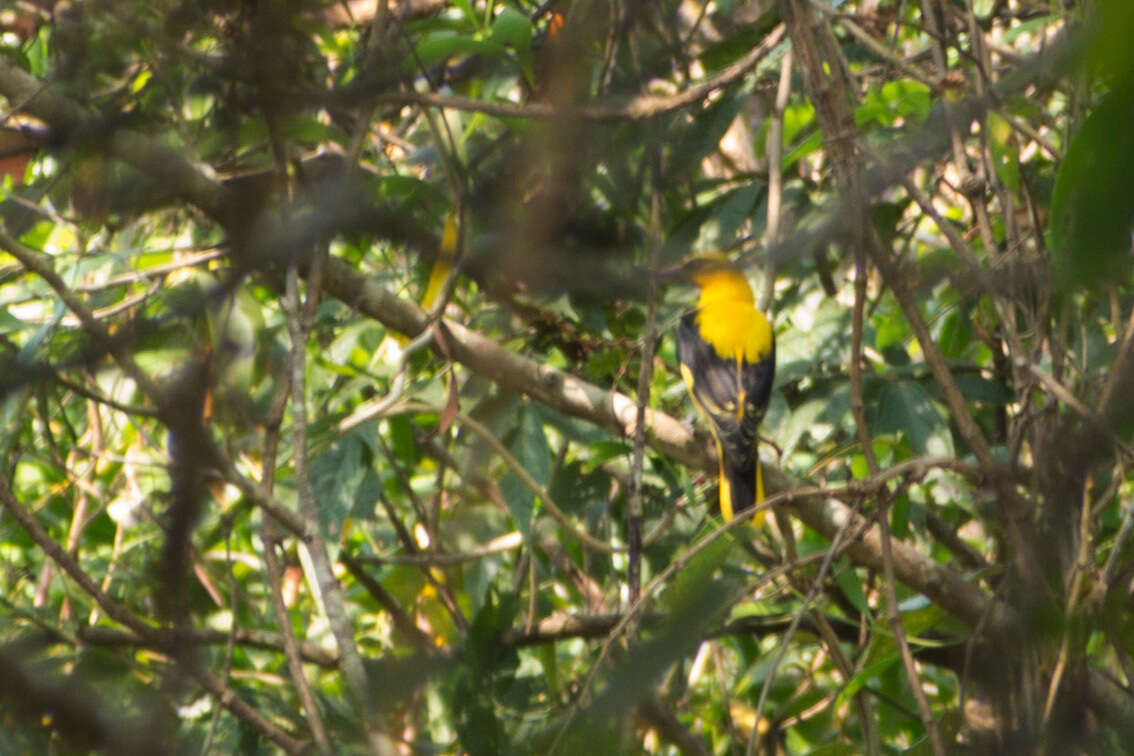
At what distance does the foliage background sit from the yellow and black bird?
0.39ft

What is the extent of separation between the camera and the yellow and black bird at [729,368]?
334 cm

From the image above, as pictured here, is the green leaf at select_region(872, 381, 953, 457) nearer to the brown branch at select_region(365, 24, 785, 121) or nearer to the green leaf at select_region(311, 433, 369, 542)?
the brown branch at select_region(365, 24, 785, 121)

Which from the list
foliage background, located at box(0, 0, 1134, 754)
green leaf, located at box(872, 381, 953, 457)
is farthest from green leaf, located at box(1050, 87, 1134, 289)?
green leaf, located at box(872, 381, 953, 457)

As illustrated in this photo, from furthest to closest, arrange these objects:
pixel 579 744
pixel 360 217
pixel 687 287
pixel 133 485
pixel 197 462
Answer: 1. pixel 687 287
2. pixel 133 485
3. pixel 360 217
4. pixel 197 462
5. pixel 579 744

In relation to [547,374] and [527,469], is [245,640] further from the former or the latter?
[547,374]

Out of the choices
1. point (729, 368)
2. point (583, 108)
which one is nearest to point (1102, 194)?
point (583, 108)

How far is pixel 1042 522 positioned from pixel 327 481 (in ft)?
8.07

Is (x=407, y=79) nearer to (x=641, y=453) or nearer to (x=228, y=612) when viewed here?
(x=641, y=453)

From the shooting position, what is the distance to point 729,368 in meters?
4.03

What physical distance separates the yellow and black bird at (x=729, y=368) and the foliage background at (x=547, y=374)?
12 centimetres

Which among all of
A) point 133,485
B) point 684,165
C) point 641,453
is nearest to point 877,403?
point 641,453

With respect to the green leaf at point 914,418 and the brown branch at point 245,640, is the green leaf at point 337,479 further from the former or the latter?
the green leaf at point 914,418

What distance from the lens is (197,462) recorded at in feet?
2.58

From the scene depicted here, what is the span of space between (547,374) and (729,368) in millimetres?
1482
